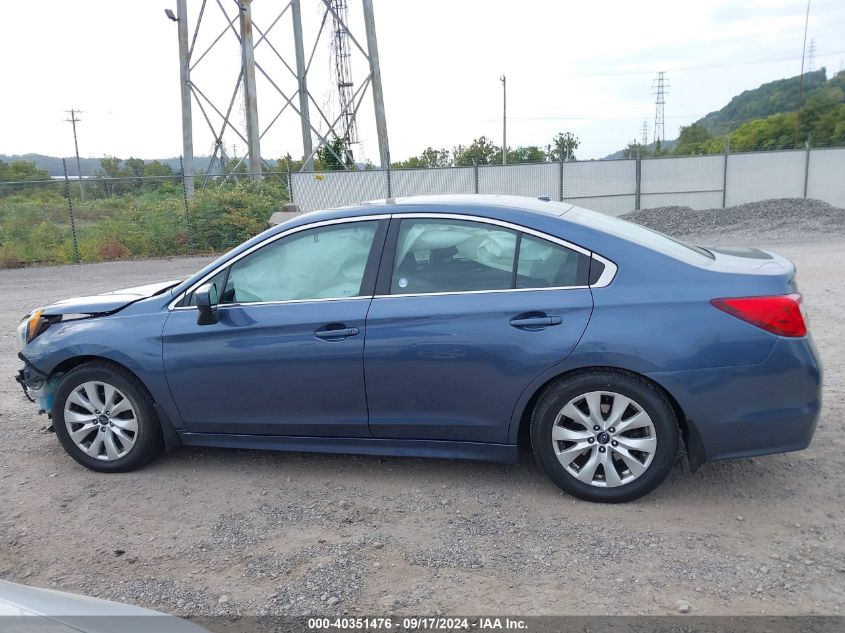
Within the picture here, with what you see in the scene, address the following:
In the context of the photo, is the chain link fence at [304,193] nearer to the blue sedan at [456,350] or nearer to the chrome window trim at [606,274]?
the blue sedan at [456,350]

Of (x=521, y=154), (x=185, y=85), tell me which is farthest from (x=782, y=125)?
(x=185, y=85)

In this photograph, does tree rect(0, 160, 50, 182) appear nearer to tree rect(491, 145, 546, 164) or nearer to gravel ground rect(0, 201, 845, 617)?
tree rect(491, 145, 546, 164)

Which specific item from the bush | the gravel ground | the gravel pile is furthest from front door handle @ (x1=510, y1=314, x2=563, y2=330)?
the gravel pile

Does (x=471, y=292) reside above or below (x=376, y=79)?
below

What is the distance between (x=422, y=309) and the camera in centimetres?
425

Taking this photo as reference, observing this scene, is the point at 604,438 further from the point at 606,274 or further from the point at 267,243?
the point at 267,243

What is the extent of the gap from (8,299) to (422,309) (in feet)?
35.2

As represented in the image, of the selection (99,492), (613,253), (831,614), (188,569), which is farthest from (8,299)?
(831,614)

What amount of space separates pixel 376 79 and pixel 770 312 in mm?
22906

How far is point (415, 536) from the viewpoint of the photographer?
3.89m

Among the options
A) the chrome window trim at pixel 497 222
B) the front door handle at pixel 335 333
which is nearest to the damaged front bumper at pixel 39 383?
the front door handle at pixel 335 333

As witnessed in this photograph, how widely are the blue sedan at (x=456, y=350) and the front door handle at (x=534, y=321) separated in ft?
0.04

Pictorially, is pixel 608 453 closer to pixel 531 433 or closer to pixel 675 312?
pixel 531 433

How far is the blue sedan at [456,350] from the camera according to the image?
12.8ft
